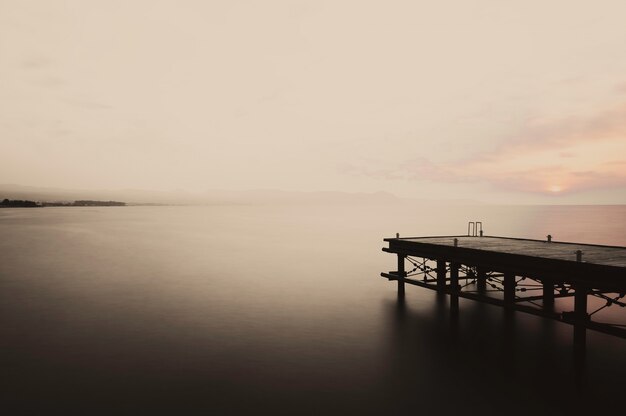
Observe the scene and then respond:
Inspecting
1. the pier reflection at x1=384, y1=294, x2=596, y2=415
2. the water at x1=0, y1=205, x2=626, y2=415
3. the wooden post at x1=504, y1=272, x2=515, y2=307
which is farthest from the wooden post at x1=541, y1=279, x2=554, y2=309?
the wooden post at x1=504, y1=272, x2=515, y2=307

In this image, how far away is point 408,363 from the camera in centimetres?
1540

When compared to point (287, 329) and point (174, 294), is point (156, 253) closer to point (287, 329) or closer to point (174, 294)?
point (174, 294)

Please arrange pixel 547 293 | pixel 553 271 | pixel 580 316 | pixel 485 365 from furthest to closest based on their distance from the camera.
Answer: pixel 547 293 → pixel 485 365 → pixel 553 271 → pixel 580 316

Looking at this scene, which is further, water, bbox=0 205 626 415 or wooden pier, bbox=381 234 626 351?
wooden pier, bbox=381 234 626 351

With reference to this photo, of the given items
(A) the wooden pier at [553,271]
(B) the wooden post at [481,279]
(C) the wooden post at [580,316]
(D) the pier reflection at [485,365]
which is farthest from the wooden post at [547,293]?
(C) the wooden post at [580,316]

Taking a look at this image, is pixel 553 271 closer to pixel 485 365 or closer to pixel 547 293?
pixel 485 365

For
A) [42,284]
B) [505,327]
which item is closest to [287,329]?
[505,327]

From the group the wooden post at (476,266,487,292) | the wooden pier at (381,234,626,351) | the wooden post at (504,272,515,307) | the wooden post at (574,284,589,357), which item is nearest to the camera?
the wooden pier at (381,234,626,351)

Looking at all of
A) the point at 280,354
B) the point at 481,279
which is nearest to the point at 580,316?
the point at 280,354

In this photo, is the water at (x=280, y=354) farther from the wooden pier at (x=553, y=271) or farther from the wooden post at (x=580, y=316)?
the wooden pier at (x=553, y=271)

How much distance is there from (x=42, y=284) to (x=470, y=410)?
31.0 m

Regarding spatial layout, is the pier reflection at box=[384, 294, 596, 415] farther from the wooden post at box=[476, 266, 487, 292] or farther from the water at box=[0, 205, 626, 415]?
the wooden post at box=[476, 266, 487, 292]

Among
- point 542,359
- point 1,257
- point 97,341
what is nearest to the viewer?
point 542,359

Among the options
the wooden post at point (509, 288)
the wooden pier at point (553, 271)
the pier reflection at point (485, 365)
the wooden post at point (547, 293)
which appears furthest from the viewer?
the wooden post at point (547, 293)
